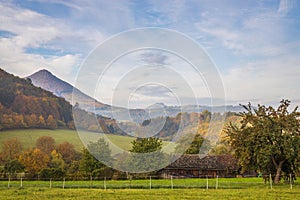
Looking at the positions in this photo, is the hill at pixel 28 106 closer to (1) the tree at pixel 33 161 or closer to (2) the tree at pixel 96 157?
(1) the tree at pixel 33 161

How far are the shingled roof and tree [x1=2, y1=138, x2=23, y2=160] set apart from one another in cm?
3051

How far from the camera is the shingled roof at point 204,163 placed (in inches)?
2232

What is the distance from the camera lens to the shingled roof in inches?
2232

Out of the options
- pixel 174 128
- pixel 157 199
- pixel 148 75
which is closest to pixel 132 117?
pixel 148 75

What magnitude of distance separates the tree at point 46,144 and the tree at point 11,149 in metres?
4.17

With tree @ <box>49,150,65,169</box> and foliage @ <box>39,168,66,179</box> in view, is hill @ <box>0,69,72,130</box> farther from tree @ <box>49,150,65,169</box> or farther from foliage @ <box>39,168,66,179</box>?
foliage @ <box>39,168,66,179</box>

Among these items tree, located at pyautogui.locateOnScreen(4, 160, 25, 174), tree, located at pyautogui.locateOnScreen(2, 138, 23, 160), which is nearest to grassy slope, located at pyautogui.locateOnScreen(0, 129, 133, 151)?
tree, located at pyautogui.locateOnScreen(2, 138, 23, 160)

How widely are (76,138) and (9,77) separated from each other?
38.0m

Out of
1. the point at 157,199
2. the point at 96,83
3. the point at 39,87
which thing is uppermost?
the point at 39,87

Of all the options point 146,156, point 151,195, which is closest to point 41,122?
point 146,156

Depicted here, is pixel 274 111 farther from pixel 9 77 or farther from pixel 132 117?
pixel 9 77

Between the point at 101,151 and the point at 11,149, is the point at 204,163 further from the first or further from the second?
the point at 11,149

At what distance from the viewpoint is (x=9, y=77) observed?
11094cm

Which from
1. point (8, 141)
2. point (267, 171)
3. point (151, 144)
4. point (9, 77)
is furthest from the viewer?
point (9, 77)
